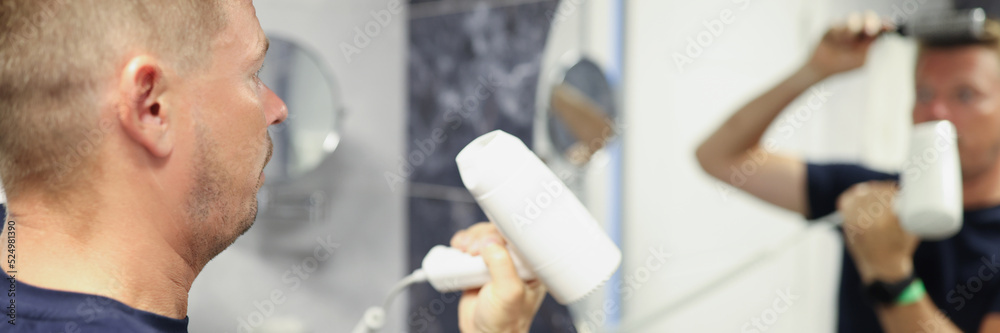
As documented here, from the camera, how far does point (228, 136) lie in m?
0.57

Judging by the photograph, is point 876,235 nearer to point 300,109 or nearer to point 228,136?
point 228,136

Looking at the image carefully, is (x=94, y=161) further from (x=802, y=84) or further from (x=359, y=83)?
(x=359, y=83)

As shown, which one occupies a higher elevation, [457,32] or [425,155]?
[457,32]

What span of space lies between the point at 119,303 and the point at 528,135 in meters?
1.04

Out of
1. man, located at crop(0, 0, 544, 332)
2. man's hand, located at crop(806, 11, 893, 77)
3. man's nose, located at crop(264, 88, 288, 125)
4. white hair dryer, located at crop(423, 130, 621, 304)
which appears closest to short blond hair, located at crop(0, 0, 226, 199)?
man, located at crop(0, 0, 544, 332)

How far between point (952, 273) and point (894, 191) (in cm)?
10

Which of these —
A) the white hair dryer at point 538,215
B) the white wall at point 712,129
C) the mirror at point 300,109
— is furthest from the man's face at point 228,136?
the mirror at point 300,109

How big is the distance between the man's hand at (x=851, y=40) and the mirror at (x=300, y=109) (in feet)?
4.11

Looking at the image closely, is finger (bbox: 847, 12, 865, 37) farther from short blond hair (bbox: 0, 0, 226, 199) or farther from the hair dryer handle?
short blond hair (bbox: 0, 0, 226, 199)

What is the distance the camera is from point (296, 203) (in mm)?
1846

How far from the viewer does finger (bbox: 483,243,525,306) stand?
2.45 feet

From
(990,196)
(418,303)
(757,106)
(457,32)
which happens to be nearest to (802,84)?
(757,106)

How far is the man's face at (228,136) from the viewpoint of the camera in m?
0.56

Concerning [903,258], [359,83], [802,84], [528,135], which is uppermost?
[802,84]
